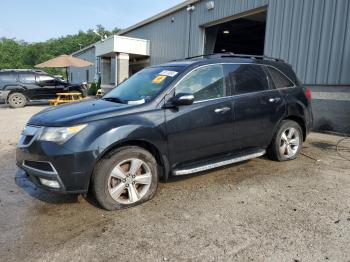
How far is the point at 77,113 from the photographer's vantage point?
385 centimetres

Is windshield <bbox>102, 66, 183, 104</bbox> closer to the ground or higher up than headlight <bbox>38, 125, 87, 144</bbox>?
higher up

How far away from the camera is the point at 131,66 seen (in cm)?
2422

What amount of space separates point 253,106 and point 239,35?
14616mm

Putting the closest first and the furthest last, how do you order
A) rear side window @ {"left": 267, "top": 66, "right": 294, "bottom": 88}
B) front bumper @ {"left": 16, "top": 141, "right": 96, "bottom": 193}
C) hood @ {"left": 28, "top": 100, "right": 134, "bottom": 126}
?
front bumper @ {"left": 16, "top": 141, "right": 96, "bottom": 193}
hood @ {"left": 28, "top": 100, "right": 134, "bottom": 126}
rear side window @ {"left": 267, "top": 66, "right": 294, "bottom": 88}

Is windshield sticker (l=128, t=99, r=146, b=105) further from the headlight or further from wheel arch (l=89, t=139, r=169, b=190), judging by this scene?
the headlight

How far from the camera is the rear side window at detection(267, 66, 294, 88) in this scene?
5.38 m

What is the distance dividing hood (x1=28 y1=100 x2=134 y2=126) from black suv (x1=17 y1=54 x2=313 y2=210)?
12 millimetres

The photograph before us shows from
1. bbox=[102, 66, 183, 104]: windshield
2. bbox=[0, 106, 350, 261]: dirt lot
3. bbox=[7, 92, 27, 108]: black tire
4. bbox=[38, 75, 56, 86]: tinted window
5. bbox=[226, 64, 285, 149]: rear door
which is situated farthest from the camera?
bbox=[38, 75, 56, 86]: tinted window

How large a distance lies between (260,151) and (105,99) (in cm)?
255

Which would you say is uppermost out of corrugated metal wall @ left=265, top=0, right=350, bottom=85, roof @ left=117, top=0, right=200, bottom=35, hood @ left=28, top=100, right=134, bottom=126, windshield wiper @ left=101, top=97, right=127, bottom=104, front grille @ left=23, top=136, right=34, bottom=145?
roof @ left=117, top=0, right=200, bottom=35

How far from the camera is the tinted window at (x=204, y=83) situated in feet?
14.3

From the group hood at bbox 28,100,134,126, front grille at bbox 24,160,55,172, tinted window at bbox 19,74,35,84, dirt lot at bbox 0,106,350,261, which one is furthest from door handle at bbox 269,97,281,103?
tinted window at bbox 19,74,35,84

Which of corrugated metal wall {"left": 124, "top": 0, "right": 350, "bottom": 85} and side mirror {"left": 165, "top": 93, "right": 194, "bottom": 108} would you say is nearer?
side mirror {"left": 165, "top": 93, "right": 194, "bottom": 108}

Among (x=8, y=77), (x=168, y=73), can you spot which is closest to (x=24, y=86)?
(x=8, y=77)
